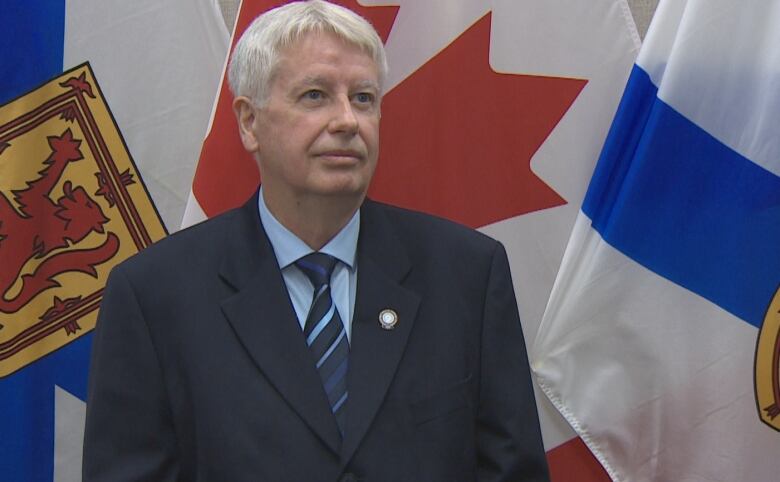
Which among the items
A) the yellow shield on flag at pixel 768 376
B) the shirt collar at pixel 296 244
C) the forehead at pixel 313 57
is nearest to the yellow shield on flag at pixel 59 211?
the shirt collar at pixel 296 244

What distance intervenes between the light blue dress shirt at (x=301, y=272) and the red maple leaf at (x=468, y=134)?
501 millimetres

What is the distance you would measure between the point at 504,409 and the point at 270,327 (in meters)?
0.36

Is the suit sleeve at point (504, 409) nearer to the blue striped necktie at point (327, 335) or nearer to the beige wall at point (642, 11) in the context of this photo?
the blue striped necktie at point (327, 335)

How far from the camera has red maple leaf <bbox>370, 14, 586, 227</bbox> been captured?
1.95m

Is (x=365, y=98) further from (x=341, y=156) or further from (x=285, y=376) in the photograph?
(x=285, y=376)

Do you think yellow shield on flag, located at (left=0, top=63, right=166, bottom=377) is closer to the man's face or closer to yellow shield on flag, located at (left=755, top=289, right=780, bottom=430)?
the man's face

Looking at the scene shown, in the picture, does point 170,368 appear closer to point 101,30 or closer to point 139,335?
point 139,335

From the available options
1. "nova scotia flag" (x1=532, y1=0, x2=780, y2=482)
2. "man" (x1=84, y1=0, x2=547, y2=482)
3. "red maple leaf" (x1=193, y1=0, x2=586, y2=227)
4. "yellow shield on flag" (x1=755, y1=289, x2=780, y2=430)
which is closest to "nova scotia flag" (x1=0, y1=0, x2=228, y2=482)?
"red maple leaf" (x1=193, y1=0, x2=586, y2=227)

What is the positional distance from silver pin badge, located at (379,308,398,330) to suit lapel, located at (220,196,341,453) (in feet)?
0.40

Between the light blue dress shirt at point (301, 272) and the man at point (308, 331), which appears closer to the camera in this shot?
the man at point (308, 331)

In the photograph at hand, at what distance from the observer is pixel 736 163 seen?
5.97ft

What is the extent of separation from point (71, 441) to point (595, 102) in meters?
1.30

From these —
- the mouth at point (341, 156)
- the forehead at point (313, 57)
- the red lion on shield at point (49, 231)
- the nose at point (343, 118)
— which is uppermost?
the red lion on shield at point (49, 231)

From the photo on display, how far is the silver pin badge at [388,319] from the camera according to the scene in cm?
141
